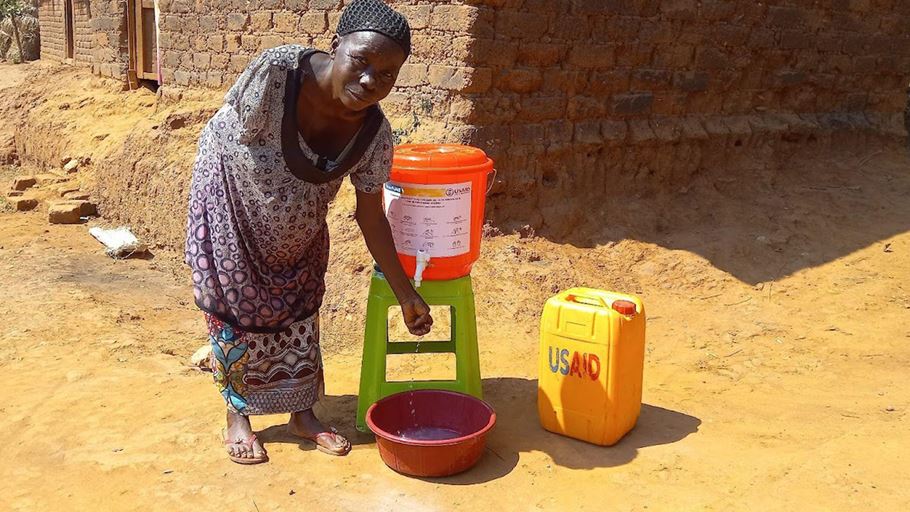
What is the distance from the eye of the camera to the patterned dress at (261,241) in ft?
8.70

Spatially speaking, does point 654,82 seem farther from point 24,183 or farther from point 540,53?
point 24,183

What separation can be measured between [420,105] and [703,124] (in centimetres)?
232

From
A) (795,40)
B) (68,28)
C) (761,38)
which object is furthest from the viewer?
(68,28)

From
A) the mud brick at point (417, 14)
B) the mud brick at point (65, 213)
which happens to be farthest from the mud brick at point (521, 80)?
the mud brick at point (65, 213)

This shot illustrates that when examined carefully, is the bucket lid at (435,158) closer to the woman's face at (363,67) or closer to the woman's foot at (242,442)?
the woman's face at (363,67)

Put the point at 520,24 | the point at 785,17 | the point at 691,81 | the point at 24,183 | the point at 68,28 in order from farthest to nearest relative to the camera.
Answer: the point at 68,28 → the point at 24,183 → the point at 785,17 → the point at 691,81 → the point at 520,24

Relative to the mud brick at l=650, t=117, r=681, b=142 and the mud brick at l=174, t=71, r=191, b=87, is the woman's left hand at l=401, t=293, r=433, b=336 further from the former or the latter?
the mud brick at l=174, t=71, r=191, b=87

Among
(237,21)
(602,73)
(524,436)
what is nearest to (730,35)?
(602,73)

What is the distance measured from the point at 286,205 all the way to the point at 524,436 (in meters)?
1.36

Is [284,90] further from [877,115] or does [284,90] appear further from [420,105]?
[877,115]

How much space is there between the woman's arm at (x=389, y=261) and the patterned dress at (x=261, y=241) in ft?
0.26

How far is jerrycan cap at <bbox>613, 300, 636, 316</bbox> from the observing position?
3012mm

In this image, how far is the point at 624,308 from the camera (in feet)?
9.88

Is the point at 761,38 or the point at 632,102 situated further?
the point at 761,38
